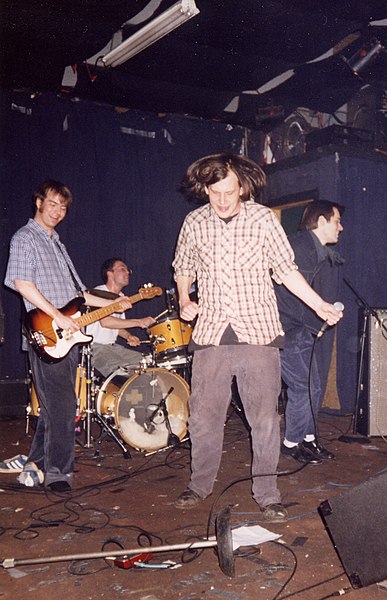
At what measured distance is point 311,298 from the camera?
3.21 m

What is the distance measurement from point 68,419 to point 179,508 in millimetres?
973

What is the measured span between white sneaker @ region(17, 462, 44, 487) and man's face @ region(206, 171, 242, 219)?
222cm

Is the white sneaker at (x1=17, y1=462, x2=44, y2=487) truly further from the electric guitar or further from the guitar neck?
the guitar neck

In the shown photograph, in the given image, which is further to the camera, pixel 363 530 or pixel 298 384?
pixel 298 384

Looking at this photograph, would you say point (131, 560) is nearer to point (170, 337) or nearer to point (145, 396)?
point (145, 396)

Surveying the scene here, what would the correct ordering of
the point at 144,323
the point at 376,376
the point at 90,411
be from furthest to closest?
the point at 144,323
the point at 376,376
the point at 90,411

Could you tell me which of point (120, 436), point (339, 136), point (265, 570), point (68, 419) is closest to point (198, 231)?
point (68, 419)

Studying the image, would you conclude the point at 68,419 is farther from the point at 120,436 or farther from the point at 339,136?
the point at 339,136

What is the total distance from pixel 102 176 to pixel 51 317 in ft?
13.7

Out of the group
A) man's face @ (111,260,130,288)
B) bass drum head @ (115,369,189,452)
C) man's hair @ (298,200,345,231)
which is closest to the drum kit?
bass drum head @ (115,369,189,452)

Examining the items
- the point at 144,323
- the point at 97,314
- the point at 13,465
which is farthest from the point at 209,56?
the point at 13,465

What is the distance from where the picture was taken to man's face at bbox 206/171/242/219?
126 inches

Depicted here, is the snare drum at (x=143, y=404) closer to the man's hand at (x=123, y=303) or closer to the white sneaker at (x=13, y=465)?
the man's hand at (x=123, y=303)

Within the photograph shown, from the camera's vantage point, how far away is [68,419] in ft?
12.6
